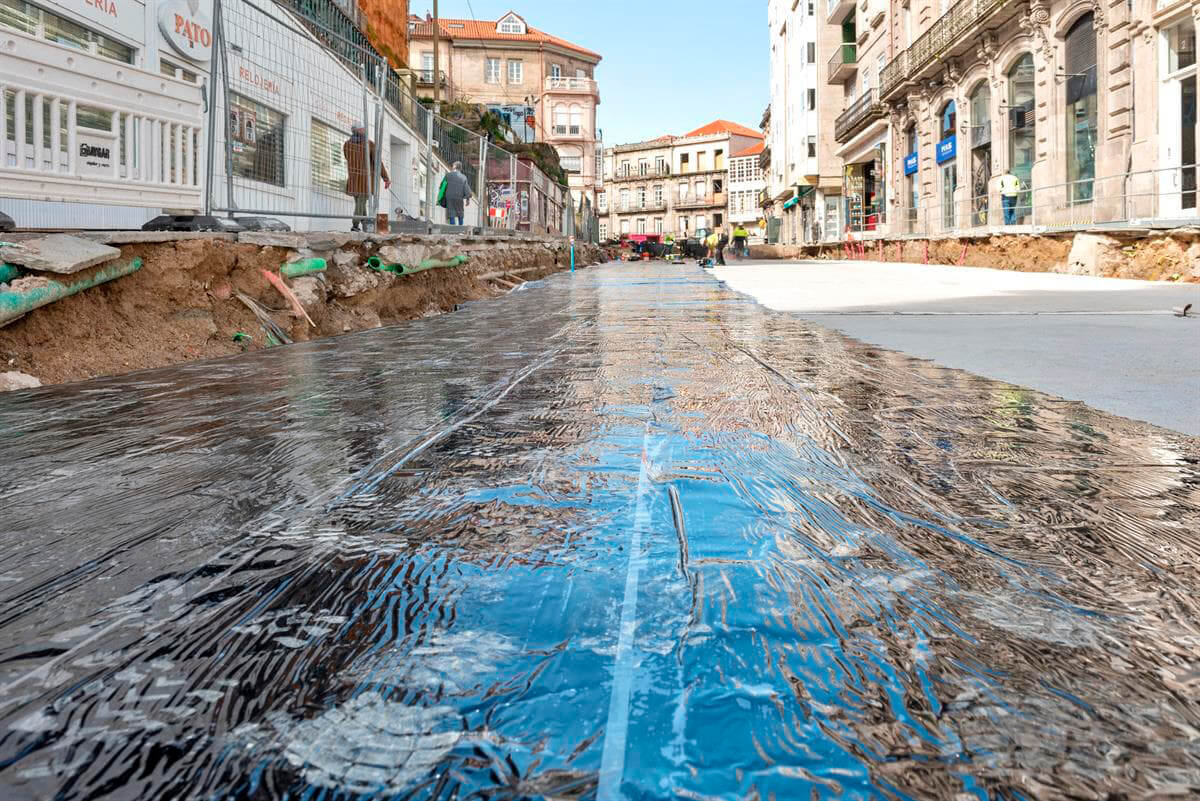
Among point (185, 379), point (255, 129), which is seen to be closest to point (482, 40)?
point (255, 129)

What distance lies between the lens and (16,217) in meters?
5.73

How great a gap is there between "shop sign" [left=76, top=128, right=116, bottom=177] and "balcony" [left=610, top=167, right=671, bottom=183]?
7219cm

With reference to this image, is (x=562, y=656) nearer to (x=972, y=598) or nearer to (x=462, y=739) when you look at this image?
(x=462, y=739)

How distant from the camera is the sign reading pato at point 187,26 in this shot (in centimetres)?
971

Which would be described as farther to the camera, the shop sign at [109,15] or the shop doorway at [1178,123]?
the shop doorway at [1178,123]

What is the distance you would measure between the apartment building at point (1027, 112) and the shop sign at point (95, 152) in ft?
43.0

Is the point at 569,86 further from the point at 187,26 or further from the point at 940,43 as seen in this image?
the point at 187,26

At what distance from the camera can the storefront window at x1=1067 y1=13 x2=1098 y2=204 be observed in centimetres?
1570

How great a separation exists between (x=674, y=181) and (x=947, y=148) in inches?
2070

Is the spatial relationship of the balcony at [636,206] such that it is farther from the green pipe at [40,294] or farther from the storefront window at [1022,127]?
the green pipe at [40,294]

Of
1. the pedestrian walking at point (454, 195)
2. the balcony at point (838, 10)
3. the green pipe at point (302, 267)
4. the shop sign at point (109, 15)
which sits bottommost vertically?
the green pipe at point (302, 267)

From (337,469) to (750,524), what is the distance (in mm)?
1209

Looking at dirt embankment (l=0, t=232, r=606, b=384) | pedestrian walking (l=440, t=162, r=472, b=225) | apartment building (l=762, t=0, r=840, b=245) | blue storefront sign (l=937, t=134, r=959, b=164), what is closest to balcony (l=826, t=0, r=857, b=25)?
apartment building (l=762, t=0, r=840, b=245)

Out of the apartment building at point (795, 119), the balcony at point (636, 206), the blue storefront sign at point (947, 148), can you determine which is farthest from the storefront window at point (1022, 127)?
the balcony at point (636, 206)
